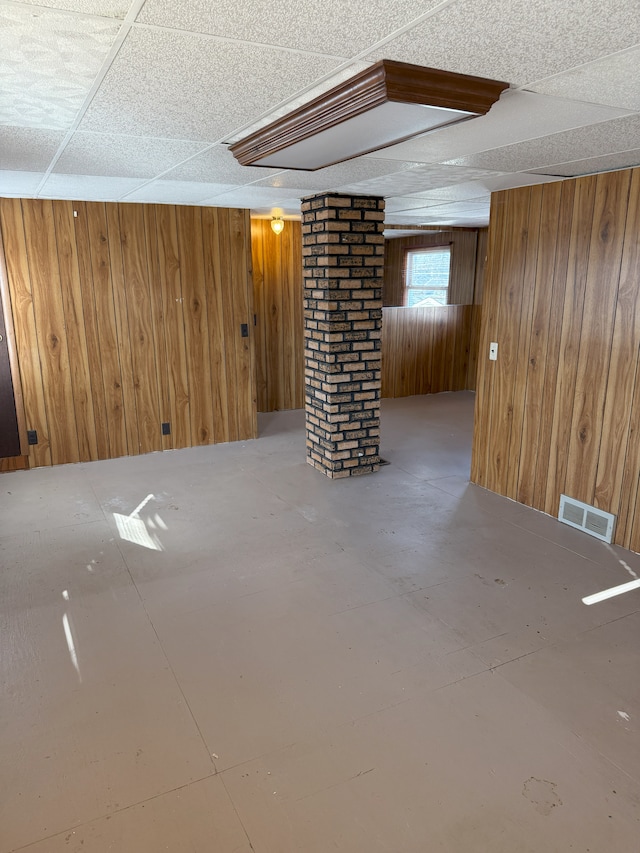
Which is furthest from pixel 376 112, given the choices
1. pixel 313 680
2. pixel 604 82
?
pixel 313 680

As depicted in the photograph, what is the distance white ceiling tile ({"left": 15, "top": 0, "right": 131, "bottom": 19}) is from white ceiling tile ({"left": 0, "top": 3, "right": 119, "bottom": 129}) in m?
0.03

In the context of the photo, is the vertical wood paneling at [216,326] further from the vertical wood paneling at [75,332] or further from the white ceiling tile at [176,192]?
the vertical wood paneling at [75,332]

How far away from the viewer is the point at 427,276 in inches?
336

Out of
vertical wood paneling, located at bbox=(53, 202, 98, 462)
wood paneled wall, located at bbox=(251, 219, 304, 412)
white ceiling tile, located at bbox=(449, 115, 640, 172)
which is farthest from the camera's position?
wood paneled wall, located at bbox=(251, 219, 304, 412)

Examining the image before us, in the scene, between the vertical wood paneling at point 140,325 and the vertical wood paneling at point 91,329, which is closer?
the vertical wood paneling at point 91,329

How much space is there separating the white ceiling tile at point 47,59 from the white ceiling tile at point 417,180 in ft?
6.26

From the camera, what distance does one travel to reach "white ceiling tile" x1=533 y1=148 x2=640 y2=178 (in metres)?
2.91

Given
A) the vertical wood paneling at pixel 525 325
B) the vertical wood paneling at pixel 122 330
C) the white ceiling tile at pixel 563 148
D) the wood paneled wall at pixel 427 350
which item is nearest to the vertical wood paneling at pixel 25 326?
the vertical wood paneling at pixel 122 330

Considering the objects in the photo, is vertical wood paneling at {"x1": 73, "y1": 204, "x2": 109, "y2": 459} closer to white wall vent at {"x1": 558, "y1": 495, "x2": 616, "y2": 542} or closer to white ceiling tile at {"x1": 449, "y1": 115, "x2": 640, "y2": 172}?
white ceiling tile at {"x1": 449, "y1": 115, "x2": 640, "y2": 172}

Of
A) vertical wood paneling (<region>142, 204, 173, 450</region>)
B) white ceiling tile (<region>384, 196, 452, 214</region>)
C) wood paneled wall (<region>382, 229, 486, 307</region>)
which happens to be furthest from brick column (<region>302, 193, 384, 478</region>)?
wood paneled wall (<region>382, 229, 486, 307</region>)

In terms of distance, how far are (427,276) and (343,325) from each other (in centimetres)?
451

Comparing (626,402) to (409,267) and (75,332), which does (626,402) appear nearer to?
(75,332)

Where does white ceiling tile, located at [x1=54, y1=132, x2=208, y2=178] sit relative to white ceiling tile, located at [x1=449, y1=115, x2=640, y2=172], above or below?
above

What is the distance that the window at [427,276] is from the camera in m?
8.15
